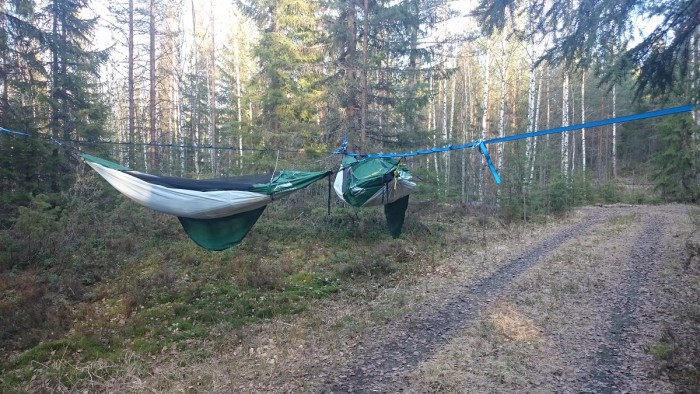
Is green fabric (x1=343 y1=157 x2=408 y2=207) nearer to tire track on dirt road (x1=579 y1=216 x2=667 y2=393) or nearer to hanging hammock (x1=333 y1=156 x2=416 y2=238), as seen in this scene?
hanging hammock (x1=333 y1=156 x2=416 y2=238)

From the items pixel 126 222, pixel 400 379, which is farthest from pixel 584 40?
pixel 126 222

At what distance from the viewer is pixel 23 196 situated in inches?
309

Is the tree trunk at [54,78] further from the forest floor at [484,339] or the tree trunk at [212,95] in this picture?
the forest floor at [484,339]

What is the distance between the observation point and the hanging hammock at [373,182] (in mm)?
5871

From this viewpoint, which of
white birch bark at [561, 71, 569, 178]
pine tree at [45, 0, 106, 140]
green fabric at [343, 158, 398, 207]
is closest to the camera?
green fabric at [343, 158, 398, 207]

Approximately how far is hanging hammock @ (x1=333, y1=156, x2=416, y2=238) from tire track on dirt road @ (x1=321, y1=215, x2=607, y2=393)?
1716 millimetres

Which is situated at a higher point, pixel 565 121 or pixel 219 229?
pixel 565 121

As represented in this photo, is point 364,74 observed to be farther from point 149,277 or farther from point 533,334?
point 533,334

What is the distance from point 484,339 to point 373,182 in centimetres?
259

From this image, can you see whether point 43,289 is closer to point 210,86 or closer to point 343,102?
point 343,102

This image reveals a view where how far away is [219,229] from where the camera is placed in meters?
5.23

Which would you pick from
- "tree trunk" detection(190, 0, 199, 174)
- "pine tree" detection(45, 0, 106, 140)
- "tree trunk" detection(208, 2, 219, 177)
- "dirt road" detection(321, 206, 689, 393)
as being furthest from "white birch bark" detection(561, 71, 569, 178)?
"tree trunk" detection(190, 0, 199, 174)

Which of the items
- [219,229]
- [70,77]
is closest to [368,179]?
[219,229]

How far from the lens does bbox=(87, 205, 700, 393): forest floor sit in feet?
11.8
